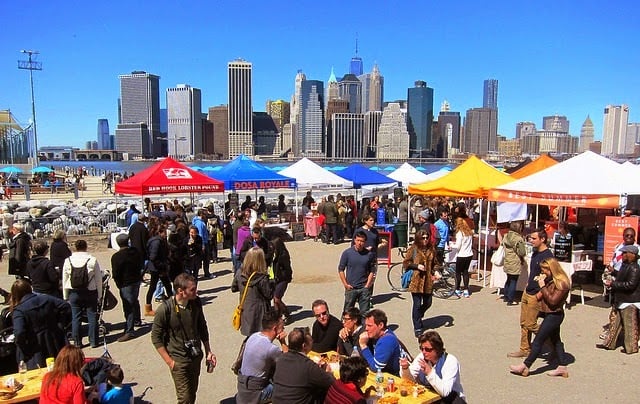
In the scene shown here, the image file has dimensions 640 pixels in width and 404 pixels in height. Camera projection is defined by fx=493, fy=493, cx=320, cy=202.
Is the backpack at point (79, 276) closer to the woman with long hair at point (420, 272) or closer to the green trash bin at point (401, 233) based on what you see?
the woman with long hair at point (420, 272)

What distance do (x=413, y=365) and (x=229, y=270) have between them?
27.5 feet

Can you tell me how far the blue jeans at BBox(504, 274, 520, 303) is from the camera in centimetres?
899

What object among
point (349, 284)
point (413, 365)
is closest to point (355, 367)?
point (413, 365)

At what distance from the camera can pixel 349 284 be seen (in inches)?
279

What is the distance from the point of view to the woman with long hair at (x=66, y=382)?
379 cm

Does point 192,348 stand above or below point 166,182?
below

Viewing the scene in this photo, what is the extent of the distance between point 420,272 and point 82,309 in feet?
15.6

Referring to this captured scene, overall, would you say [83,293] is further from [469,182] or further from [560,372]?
[469,182]

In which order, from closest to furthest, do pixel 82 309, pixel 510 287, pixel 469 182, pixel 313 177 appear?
pixel 82 309, pixel 510 287, pixel 469 182, pixel 313 177

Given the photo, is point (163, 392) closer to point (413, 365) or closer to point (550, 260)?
point (413, 365)

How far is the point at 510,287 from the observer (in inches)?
357

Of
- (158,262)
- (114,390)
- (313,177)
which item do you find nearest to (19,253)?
(158,262)

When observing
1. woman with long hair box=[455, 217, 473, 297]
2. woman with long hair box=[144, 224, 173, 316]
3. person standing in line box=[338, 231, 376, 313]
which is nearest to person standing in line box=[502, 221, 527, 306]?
woman with long hair box=[455, 217, 473, 297]

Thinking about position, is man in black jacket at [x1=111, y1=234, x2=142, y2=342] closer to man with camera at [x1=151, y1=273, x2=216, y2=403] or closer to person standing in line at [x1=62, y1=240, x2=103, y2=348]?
person standing in line at [x1=62, y1=240, x2=103, y2=348]
